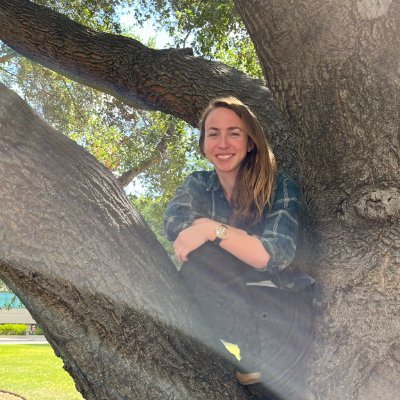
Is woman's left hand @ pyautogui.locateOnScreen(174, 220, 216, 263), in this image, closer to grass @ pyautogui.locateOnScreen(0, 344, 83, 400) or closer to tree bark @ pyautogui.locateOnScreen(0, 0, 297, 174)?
tree bark @ pyautogui.locateOnScreen(0, 0, 297, 174)

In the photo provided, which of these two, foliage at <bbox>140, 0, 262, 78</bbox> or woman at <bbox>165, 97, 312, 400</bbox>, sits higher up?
foliage at <bbox>140, 0, 262, 78</bbox>

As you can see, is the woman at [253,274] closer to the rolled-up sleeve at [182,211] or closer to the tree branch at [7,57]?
the rolled-up sleeve at [182,211]

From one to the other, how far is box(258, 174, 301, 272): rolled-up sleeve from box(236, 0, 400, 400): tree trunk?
0.42ft

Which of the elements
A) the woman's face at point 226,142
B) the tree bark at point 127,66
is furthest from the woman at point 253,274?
the tree bark at point 127,66

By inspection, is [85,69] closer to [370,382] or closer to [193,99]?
[193,99]

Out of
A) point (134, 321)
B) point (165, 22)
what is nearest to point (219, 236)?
point (134, 321)

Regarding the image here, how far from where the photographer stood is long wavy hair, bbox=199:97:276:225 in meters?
2.47

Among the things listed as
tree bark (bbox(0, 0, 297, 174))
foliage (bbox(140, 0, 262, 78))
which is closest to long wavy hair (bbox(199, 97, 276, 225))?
tree bark (bbox(0, 0, 297, 174))

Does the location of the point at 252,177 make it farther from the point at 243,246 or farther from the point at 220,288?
the point at 220,288

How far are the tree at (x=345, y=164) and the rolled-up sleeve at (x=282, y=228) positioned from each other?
97 mm

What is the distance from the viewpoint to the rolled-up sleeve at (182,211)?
2439mm

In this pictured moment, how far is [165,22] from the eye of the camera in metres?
9.06

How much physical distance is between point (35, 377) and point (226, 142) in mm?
10704

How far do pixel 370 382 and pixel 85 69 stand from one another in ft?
11.0
